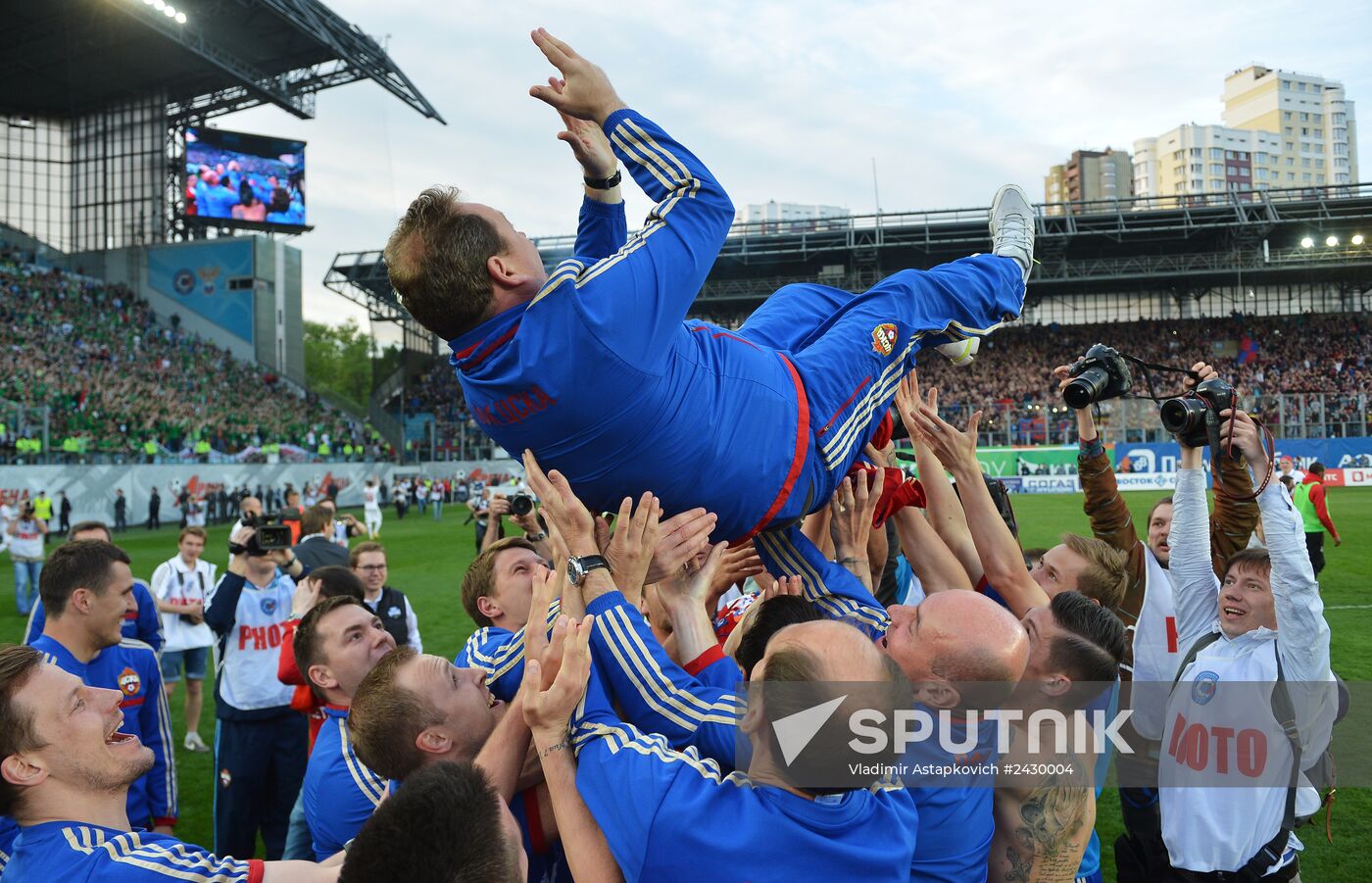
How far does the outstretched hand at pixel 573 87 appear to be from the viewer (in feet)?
7.14

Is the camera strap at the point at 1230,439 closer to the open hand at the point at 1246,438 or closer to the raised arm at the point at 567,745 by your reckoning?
the open hand at the point at 1246,438

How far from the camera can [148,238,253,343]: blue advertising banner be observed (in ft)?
135

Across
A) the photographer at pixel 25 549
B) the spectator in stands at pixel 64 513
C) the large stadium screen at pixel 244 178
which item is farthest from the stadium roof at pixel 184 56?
the photographer at pixel 25 549

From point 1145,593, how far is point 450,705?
369 centimetres

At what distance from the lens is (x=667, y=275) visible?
213cm

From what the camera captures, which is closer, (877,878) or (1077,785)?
(877,878)

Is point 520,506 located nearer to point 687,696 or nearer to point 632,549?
point 632,549

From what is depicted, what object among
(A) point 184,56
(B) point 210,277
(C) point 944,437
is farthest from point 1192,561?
(B) point 210,277

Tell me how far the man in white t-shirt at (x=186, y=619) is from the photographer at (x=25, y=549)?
7.00m

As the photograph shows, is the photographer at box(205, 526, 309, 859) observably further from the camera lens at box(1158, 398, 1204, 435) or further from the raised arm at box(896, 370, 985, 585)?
the camera lens at box(1158, 398, 1204, 435)

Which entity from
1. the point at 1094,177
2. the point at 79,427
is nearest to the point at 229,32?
the point at 79,427

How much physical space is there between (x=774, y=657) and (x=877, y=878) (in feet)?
1.45

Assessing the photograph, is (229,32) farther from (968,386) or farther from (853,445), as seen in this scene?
(853,445)

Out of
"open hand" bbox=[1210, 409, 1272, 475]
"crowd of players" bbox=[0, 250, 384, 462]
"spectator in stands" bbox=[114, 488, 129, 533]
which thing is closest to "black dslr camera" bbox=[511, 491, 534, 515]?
"open hand" bbox=[1210, 409, 1272, 475]
